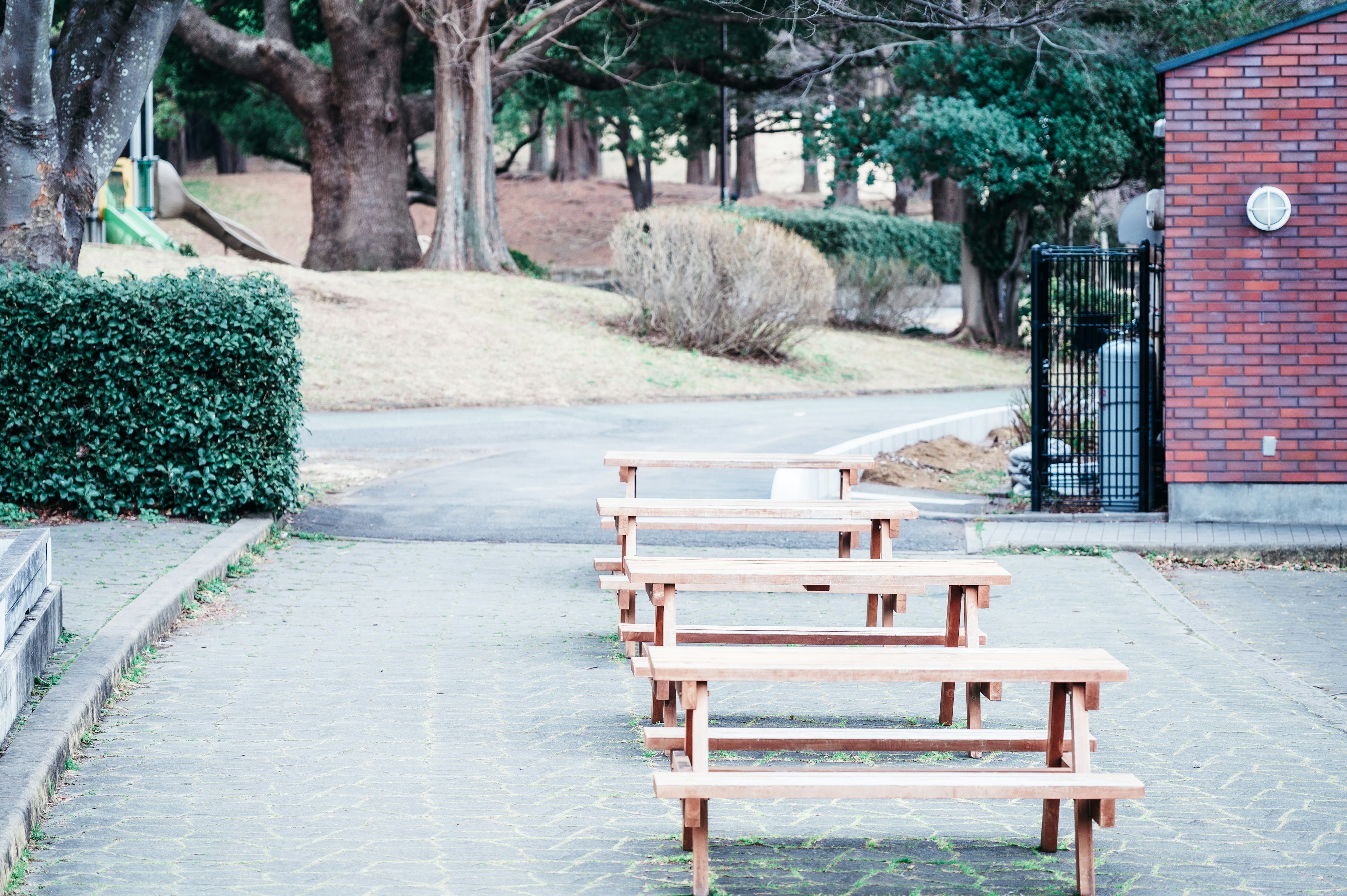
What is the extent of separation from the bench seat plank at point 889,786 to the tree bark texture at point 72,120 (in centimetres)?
860

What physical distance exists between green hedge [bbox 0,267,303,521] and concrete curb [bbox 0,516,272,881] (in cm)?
124

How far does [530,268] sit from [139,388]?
24833 millimetres

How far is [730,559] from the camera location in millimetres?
5559

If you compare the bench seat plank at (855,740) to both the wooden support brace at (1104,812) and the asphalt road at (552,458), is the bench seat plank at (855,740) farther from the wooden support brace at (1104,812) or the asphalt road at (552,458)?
the asphalt road at (552,458)

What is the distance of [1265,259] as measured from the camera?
33.1 feet

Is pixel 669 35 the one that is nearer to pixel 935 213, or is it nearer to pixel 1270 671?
pixel 935 213

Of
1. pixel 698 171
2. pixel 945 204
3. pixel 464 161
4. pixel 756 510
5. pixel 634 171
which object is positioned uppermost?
pixel 698 171

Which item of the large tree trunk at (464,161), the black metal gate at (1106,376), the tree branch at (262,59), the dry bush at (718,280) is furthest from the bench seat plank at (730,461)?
the tree branch at (262,59)

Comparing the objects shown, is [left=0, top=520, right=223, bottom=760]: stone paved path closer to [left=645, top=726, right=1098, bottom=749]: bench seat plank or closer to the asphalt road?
the asphalt road

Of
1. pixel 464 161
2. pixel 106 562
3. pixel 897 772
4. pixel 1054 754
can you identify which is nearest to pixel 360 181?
pixel 464 161

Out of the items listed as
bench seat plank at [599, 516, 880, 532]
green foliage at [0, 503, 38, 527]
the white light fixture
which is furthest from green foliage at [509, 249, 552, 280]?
bench seat plank at [599, 516, 880, 532]

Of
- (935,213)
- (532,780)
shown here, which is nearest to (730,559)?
(532,780)

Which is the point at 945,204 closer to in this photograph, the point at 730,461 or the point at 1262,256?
the point at 1262,256

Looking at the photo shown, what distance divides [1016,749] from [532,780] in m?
1.67
